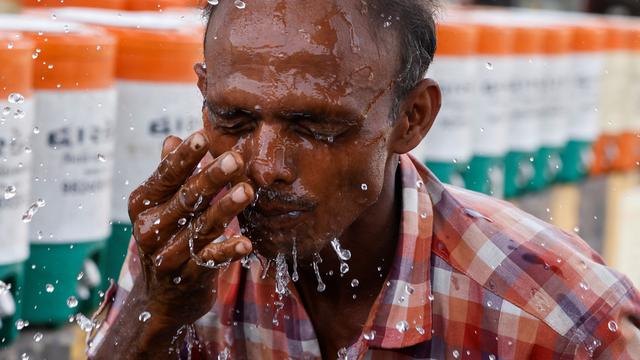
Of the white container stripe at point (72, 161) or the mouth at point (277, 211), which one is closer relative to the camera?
the mouth at point (277, 211)

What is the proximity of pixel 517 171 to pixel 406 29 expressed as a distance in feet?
14.9

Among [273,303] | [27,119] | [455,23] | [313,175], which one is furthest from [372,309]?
[455,23]

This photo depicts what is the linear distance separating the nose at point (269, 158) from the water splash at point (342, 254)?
0.39 meters

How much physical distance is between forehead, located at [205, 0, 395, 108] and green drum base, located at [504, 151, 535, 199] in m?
4.58

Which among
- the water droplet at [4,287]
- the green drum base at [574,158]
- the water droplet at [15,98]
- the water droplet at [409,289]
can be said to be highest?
the water droplet at [409,289]

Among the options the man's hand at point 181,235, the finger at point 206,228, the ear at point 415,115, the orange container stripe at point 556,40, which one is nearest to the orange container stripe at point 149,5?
the orange container stripe at point 556,40

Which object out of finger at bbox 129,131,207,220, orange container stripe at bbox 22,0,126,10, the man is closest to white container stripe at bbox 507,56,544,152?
orange container stripe at bbox 22,0,126,10

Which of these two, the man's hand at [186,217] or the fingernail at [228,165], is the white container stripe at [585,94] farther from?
the fingernail at [228,165]

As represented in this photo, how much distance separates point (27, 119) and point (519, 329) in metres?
1.89

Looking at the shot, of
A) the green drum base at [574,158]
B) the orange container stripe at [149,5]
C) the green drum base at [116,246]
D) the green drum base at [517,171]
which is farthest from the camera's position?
the green drum base at [574,158]

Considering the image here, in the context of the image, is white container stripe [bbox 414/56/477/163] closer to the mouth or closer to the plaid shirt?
the plaid shirt

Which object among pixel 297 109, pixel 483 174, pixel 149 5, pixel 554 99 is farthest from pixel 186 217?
pixel 554 99

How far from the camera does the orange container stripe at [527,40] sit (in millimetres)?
7176

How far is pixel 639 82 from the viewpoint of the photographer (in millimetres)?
8773
